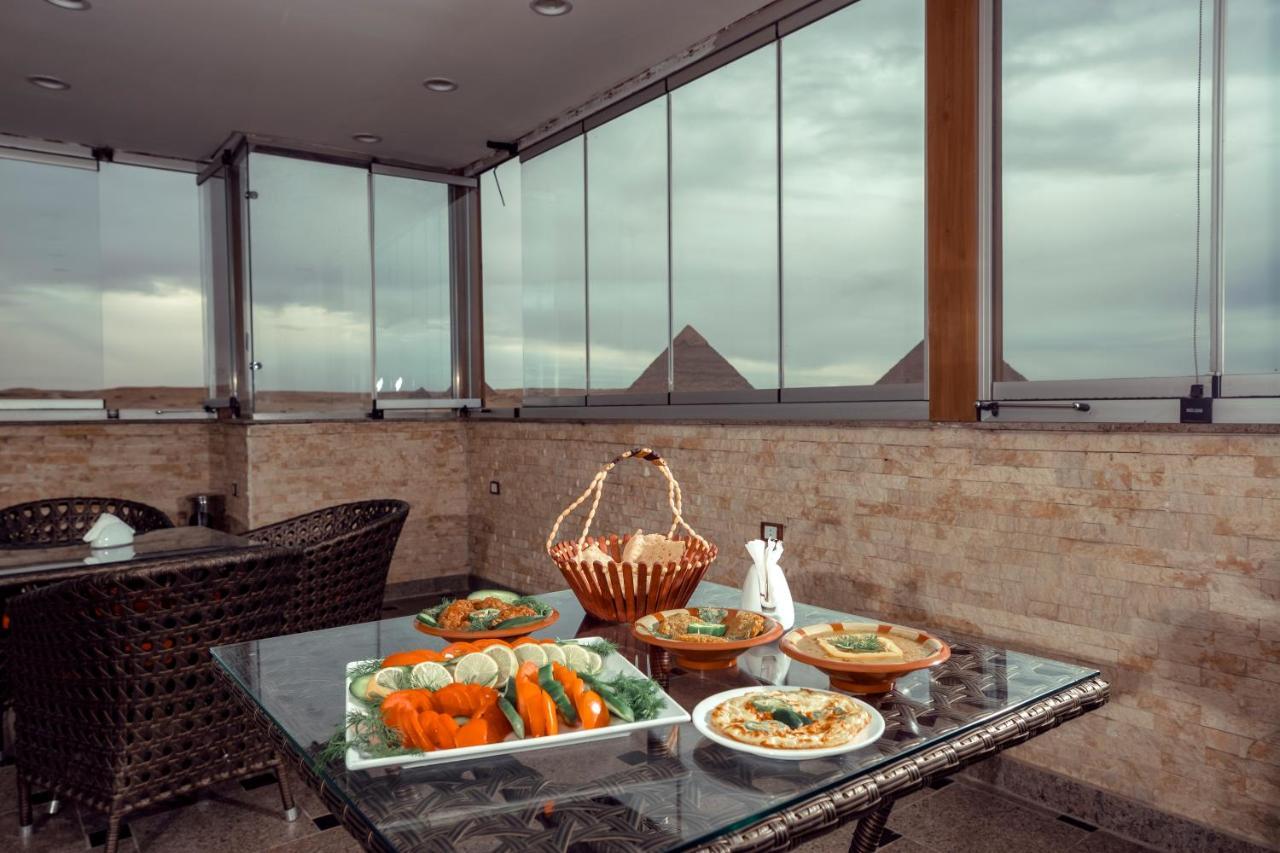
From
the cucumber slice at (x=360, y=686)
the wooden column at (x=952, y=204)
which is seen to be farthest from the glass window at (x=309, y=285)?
the cucumber slice at (x=360, y=686)

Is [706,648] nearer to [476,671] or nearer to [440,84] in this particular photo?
[476,671]

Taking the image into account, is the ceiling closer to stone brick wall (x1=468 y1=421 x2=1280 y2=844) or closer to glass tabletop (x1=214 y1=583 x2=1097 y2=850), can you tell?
stone brick wall (x1=468 y1=421 x2=1280 y2=844)

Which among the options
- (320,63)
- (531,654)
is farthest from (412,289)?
(531,654)

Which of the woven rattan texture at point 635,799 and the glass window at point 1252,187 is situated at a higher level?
the glass window at point 1252,187

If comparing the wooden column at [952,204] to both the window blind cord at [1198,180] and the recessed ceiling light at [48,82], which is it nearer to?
the window blind cord at [1198,180]

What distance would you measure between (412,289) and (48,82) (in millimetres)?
2279

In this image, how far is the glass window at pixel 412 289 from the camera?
5832mm

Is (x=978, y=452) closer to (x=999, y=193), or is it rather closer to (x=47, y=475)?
(x=999, y=193)

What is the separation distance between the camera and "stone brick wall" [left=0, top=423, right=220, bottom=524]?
5258mm

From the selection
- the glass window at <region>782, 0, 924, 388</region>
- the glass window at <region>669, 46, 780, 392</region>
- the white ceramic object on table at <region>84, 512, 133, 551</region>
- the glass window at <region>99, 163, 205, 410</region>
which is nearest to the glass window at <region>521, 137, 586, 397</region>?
the glass window at <region>669, 46, 780, 392</region>

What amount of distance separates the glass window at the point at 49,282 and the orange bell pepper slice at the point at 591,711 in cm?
560

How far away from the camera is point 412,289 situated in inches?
235

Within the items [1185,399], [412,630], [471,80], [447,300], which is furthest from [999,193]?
[447,300]

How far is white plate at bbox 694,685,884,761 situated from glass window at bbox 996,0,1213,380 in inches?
69.1
